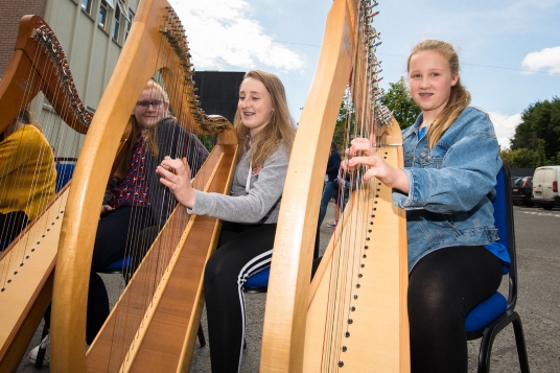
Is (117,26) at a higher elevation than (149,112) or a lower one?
higher

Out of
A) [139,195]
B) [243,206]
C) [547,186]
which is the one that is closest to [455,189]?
[243,206]

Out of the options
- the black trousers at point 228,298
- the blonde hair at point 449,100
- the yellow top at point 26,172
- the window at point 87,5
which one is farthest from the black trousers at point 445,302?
the window at point 87,5

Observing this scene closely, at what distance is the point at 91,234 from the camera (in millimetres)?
756

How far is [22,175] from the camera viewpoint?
2045 mm

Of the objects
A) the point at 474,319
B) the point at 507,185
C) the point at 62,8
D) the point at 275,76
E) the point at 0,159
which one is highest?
the point at 62,8

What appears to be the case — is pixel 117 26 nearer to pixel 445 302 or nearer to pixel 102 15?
pixel 102 15

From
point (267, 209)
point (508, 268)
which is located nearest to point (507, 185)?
point (508, 268)

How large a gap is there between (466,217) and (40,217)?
6.45ft

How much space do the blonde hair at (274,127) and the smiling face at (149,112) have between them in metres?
0.51

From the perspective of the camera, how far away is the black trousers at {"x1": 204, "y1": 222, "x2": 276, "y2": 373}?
1290 millimetres

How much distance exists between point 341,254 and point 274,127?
873 millimetres

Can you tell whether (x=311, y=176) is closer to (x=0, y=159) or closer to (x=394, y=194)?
(x=394, y=194)

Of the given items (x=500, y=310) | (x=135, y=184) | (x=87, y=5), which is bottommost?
(x=500, y=310)

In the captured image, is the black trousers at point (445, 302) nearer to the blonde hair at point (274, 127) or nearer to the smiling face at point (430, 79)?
the smiling face at point (430, 79)
